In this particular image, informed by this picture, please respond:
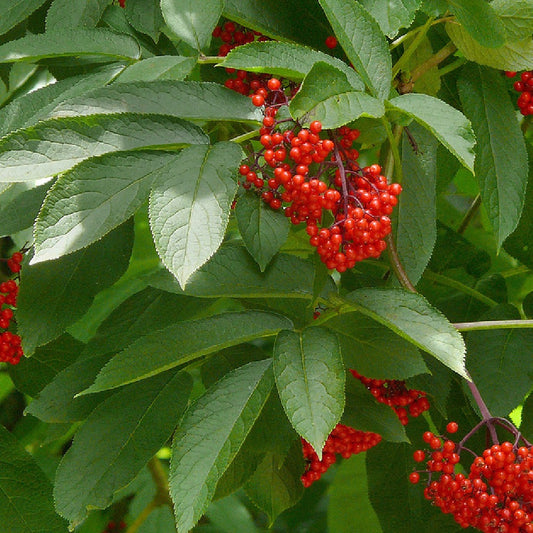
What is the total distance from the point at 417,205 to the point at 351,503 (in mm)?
722

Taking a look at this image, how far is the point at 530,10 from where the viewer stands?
92 cm

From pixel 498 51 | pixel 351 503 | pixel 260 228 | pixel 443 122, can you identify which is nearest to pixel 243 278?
pixel 260 228

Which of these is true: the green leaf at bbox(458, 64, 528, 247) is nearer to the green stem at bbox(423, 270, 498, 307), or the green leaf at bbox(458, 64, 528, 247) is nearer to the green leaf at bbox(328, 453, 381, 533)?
the green stem at bbox(423, 270, 498, 307)

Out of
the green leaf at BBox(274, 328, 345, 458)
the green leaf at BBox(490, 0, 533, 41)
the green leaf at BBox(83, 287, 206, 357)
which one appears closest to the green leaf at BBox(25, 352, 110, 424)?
the green leaf at BBox(83, 287, 206, 357)

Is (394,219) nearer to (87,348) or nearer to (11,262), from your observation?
(87,348)

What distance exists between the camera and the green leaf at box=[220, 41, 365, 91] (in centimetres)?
75

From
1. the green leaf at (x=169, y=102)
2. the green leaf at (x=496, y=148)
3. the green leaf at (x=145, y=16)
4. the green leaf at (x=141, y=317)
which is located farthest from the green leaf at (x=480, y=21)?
the green leaf at (x=141, y=317)

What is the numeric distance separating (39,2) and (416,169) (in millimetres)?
531

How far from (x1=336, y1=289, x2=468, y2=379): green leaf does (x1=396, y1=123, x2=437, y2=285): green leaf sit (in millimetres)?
157

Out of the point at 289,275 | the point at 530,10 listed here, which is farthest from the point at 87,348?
the point at 530,10

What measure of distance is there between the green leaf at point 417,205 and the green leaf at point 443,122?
281 millimetres

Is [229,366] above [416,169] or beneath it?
beneath

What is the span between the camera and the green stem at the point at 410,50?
0.97m

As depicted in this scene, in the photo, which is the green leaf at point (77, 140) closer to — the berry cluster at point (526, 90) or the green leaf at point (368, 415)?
the green leaf at point (368, 415)
